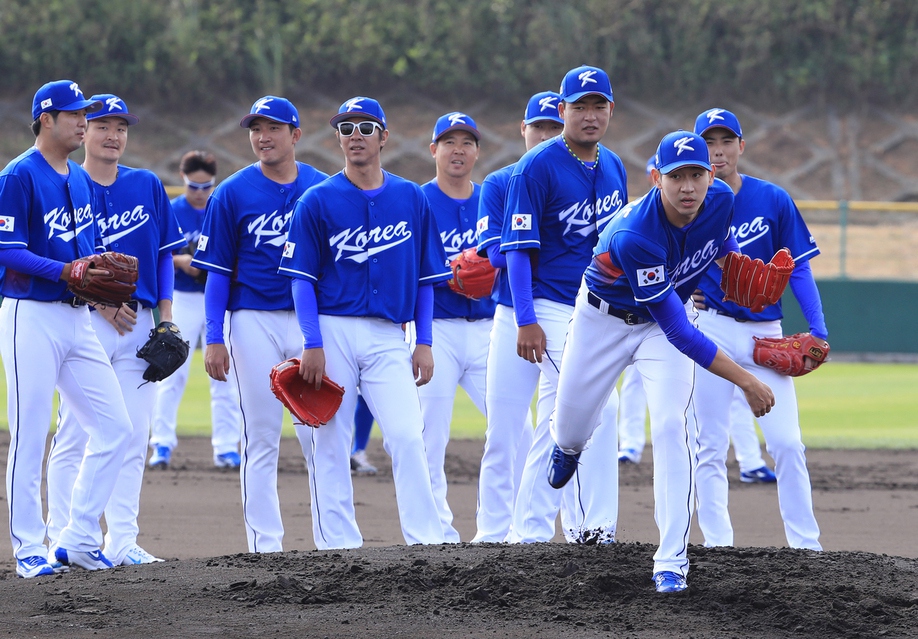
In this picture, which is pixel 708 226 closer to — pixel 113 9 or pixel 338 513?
pixel 338 513

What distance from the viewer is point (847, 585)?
14.5ft

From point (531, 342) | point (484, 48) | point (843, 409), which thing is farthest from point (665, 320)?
point (484, 48)

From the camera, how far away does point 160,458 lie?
8906 millimetres

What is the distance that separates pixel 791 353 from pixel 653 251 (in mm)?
1689

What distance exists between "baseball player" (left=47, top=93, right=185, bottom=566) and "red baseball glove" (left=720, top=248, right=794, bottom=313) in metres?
2.80

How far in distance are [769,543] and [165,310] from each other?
3.48m

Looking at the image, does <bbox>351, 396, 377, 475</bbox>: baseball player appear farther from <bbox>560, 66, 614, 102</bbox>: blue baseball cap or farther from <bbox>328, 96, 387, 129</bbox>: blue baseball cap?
<bbox>560, 66, 614, 102</bbox>: blue baseball cap

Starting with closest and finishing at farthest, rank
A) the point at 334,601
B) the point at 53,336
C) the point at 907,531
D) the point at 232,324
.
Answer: the point at 334,601 < the point at 53,336 < the point at 232,324 < the point at 907,531

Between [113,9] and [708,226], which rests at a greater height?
[113,9]

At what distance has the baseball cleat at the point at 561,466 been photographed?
503cm

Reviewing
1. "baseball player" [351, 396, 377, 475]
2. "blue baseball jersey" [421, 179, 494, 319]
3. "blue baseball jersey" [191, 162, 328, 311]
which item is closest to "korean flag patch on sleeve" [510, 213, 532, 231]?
"blue baseball jersey" [191, 162, 328, 311]

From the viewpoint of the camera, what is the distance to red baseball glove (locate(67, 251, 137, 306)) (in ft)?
16.2

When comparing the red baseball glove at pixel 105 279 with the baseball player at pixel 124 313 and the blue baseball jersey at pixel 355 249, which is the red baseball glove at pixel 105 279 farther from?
the blue baseball jersey at pixel 355 249

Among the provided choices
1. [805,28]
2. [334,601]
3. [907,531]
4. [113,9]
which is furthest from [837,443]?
[113,9]
